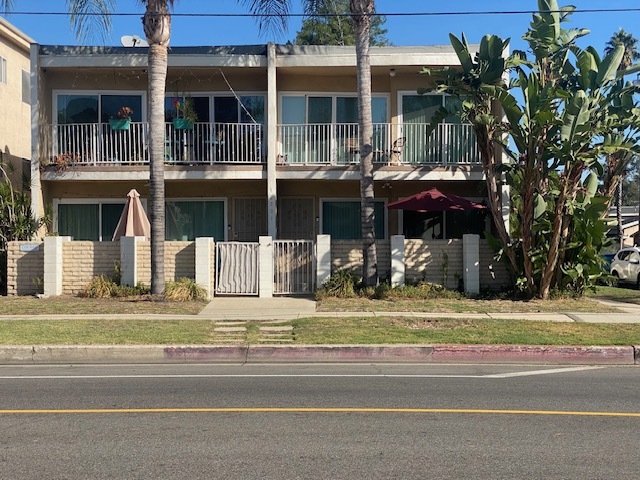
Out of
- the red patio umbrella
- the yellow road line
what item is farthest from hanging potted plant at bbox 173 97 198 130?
the yellow road line

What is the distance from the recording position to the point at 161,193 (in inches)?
588

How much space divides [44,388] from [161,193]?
7.70 meters

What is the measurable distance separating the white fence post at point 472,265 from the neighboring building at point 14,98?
13940 mm

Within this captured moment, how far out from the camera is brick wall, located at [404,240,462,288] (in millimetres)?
16344

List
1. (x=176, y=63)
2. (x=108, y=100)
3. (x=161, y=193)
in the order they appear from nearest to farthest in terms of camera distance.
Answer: (x=161, y=193) < (x=176, y=63) < (x=108, y=100)

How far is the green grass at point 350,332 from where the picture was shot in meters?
10.5

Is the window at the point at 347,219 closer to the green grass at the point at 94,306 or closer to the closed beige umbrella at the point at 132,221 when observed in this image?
the closed beige umbrella at the point at 132,221

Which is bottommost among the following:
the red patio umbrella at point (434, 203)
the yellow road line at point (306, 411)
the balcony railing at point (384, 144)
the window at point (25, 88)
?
the yellow road line at point (306, 411)

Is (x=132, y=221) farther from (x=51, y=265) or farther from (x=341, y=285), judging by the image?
(x=341, y=285)

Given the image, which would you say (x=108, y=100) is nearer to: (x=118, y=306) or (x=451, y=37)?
(x=118, y=306)

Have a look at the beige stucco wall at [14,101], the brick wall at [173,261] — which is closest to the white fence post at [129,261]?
the brick wall at [173,261]

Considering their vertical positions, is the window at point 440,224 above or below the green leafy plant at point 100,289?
above

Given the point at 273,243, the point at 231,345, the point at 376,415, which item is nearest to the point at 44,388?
the point at 231,345

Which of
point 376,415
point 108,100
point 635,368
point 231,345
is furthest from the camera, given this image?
point 108,100
